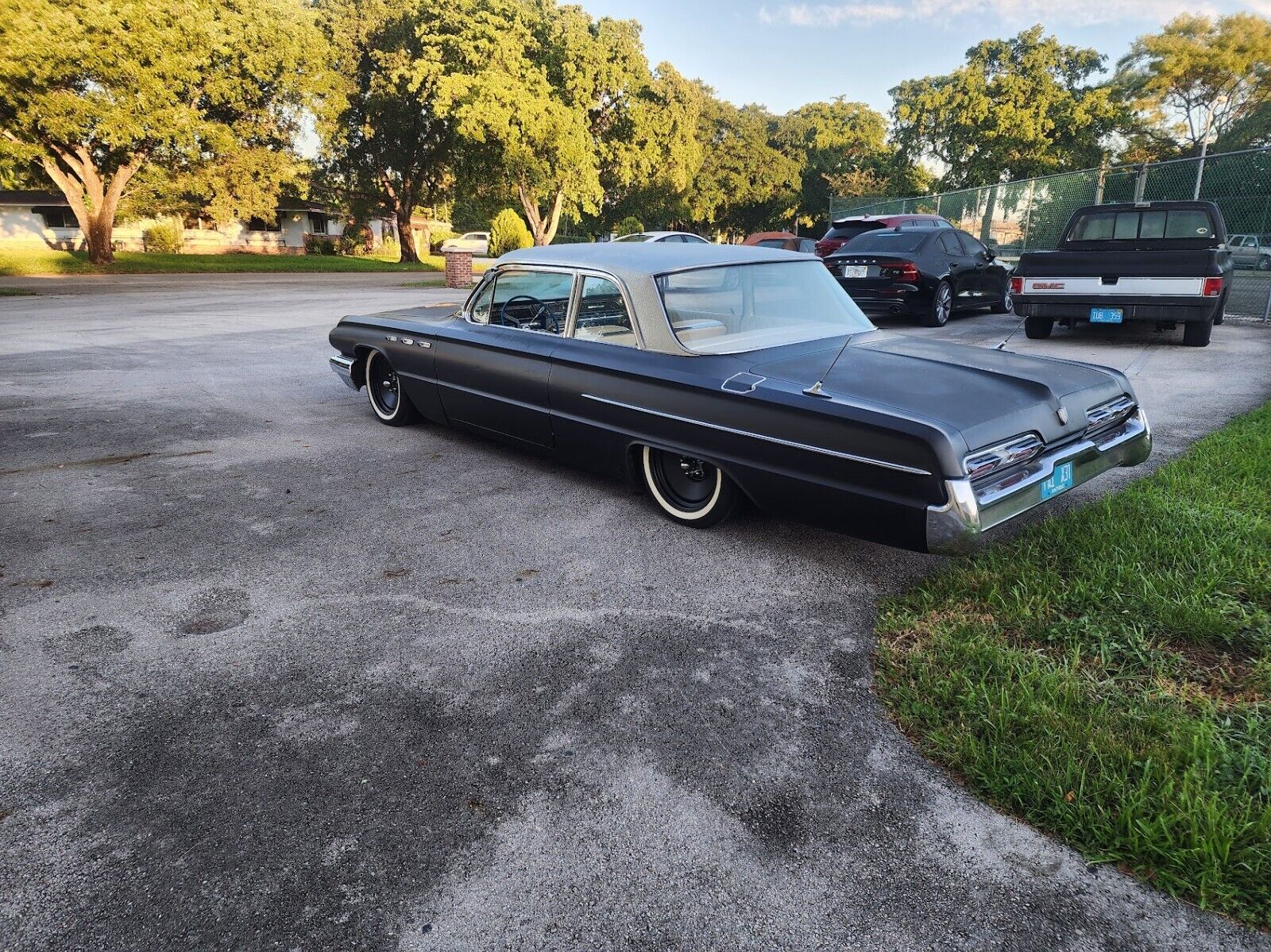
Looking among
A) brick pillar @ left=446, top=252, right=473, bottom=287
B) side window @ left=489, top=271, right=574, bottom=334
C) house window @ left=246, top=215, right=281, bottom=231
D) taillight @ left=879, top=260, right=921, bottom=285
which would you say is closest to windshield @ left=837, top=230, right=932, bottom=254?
taillight @ left=879, top=260, right=921, bottom=285

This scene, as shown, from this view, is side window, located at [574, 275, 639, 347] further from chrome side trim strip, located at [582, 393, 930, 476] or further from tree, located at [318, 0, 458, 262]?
tree, located at [318, 0, 458, 262]

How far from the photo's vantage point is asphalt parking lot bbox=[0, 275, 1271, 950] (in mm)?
1875

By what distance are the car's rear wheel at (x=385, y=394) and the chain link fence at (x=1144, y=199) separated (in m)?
11.4

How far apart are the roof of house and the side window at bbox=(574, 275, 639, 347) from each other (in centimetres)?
5368

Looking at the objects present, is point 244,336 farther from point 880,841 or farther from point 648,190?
point 648,190

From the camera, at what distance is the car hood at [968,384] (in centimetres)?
317

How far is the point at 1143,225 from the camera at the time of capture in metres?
9.98

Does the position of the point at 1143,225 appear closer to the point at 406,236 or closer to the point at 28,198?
the point at 406,236

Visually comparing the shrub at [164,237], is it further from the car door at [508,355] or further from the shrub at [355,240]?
the car door at [508,355]

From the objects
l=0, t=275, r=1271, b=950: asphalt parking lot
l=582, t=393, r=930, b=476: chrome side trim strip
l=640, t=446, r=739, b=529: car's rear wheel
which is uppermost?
l=582, t=393, r=930, b=476: chrome side trim strip

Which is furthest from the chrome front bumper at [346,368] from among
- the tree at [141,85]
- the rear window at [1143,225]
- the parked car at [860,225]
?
the tree at [141,85]

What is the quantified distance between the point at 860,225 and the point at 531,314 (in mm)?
11167

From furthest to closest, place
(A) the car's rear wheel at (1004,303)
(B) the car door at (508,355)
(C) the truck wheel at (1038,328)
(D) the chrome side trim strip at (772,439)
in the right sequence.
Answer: (A) the car's rear wheel at (1004,303), (C) the truck wheel at (1038,328), (B) the car door at (508,355), (D) the chrome side trim strip at (772,439)

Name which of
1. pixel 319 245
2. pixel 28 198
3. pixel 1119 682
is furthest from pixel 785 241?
pixel 28 198
